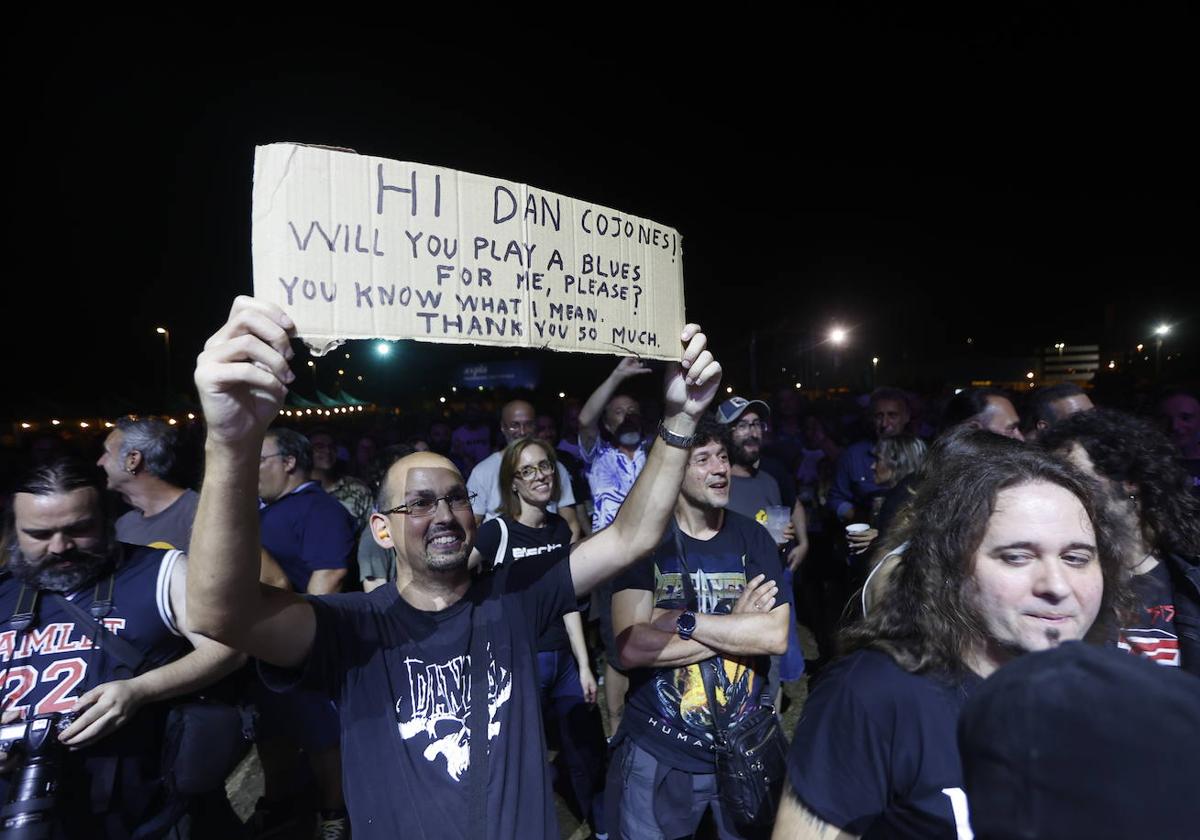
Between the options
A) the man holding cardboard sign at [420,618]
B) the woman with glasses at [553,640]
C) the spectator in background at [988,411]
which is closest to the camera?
the man holding cardboard sign at [420,618]

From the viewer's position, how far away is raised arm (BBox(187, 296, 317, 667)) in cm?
135

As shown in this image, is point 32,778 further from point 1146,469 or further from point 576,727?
point 1146,469

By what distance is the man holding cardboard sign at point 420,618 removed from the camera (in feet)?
4.75

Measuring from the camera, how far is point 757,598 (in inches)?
102

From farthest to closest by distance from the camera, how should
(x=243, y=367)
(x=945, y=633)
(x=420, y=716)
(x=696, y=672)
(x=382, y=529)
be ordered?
(x=696, y=672) → (x=382, y=529) → (x=420, y=716) → (x=945, y=633) → (x=243, y=367)

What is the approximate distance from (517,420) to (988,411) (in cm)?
355

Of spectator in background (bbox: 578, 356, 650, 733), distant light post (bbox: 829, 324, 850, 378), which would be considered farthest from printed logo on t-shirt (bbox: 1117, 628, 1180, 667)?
distant light post (bbox: 829, 324, 850, 378)

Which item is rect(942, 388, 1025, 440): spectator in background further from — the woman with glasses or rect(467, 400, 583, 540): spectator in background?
rect(467, 400, 583, 540): spectator in background

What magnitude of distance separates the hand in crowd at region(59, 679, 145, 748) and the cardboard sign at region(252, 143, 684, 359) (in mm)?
1651

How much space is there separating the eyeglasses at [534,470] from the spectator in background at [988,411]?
2.37 m

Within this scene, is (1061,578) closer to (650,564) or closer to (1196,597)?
(1196,597)

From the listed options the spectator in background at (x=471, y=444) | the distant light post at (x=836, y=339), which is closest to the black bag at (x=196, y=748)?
the spectator in background at (x=471, y=444)

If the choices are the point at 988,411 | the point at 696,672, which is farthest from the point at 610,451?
the point at 696,672

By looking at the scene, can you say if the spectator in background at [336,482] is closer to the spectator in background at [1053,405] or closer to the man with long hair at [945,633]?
the man with long hair at [945,633]
